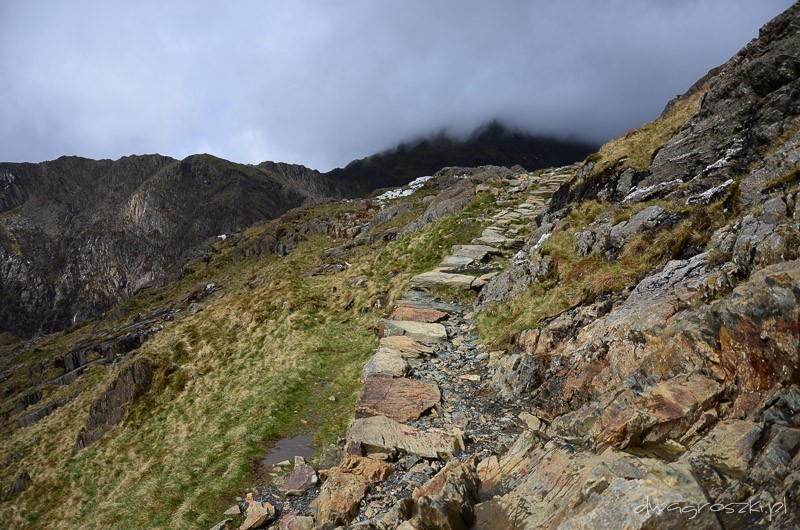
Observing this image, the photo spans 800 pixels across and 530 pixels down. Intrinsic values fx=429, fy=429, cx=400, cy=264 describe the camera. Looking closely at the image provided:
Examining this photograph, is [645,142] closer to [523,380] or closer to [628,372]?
[523,380]

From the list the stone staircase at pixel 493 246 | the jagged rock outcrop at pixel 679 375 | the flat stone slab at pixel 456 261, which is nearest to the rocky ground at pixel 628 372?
the jagged rock outcrop at pixel 679 375

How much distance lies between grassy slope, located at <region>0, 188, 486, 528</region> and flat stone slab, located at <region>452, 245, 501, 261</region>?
236cm

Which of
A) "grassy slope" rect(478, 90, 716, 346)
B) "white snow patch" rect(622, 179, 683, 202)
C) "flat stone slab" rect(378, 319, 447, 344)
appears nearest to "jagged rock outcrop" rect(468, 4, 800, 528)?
"grassy slope" rect(478, 90, 716, 346)

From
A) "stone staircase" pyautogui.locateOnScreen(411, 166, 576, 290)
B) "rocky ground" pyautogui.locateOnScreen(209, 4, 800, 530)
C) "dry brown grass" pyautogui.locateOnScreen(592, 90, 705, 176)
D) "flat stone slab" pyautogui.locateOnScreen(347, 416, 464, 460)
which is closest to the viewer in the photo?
"rocky ground" pyautogui.locateOnScreen(209, 4, 800, 530)

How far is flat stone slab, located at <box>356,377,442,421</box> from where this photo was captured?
14.9 metres

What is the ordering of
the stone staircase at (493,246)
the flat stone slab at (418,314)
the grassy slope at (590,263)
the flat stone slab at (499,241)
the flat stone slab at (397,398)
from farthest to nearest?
1. the flat stone slab at (499,241)
2. the stone staircase at (493,246)
3. the flat stone slab at (418,314)
4. the grassy slope at (590,263)
5. the flat stone slab at (397,398)

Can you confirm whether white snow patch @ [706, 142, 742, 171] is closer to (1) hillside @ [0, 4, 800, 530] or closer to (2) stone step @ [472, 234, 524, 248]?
(1) hillside @ [0, 4, 800, 530]

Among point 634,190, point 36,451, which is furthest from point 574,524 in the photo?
point 36,451

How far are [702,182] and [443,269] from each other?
1546 cm

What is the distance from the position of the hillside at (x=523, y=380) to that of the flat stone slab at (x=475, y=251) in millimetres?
238

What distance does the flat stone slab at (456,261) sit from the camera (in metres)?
30.2

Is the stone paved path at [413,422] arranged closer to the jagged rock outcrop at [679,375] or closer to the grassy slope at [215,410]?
the jagged rock outcrop at [679,375]

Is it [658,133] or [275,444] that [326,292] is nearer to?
[275,444]

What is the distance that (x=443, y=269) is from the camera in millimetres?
29828
